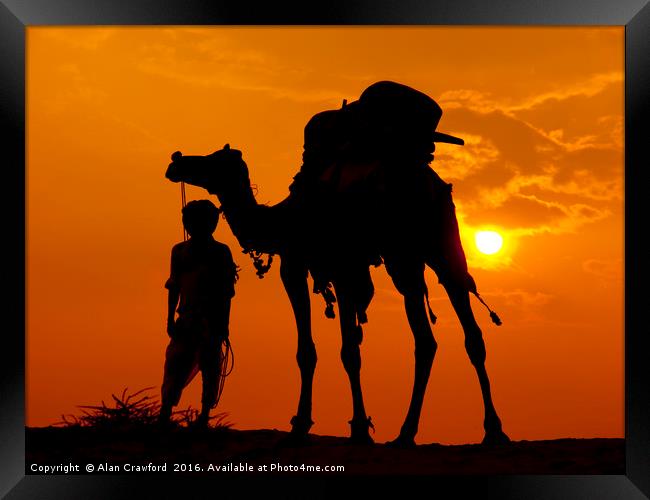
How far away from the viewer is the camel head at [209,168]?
14.4 meters

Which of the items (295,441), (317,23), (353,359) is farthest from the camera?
(353,359)

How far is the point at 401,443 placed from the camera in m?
14.2

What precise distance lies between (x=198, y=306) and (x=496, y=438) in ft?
8.07

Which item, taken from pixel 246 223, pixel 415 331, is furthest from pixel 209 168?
pixel 415 331

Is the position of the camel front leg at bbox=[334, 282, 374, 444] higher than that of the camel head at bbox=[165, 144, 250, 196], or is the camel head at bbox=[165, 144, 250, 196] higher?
the camel head at bbox=[165, 144, 250, 196]

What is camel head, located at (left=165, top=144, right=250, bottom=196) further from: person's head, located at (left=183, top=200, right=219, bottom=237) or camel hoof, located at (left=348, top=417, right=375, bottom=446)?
camel hoof, located at (left=348, top=417, right=375, bottom=446)

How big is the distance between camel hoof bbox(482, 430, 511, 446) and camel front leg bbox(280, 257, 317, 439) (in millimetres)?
1308

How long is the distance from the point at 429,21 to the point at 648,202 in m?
2.05

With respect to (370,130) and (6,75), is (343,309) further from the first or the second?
(6,75)

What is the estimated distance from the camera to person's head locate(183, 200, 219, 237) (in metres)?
14.5

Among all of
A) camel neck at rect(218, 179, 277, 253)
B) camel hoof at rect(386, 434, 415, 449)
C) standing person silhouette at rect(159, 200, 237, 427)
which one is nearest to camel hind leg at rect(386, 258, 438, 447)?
camel hoof at rect(386, 434, 415, 449)

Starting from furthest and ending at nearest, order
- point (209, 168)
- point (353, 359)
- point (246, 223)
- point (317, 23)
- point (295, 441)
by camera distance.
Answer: point (246, 223)
point (209, 168)
point (353, 359)
point (295, 441)
point (317, 23)

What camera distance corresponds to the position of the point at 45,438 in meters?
14.6

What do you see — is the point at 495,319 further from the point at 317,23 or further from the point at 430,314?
the point at 317,23
